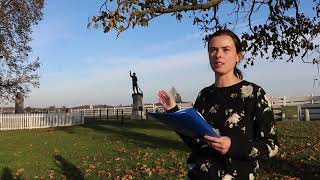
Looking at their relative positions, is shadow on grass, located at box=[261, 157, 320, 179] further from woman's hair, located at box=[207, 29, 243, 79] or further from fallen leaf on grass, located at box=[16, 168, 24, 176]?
woman's hair, located at box=[207, 29, 243, 79]

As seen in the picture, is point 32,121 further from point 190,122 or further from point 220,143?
point 220,143

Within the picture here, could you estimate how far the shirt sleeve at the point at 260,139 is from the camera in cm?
353

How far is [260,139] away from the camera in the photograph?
366 cm

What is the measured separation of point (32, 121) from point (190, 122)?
3655 centimetres

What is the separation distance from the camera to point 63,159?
52.7 ft

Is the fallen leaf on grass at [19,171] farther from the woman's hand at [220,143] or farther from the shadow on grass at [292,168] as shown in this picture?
the woman's hand at [220,143]

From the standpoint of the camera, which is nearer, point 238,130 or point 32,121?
point 238,130

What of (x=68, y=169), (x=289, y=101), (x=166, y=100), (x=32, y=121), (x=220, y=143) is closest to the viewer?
(x=220, y=143)

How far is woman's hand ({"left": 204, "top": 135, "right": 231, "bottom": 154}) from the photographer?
3396 mm

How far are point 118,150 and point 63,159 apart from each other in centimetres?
239

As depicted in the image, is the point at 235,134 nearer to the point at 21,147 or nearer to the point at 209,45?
the point at 209,45

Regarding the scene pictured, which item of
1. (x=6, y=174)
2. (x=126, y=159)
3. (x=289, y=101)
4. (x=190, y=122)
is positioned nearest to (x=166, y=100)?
(x=190, y=122)

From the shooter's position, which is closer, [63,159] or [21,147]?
[63,159]

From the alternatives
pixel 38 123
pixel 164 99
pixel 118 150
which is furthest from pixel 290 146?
pixel 38 123
